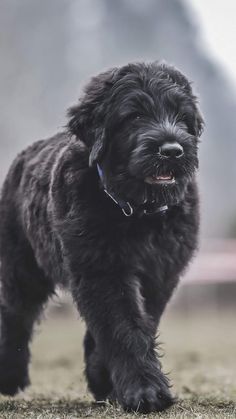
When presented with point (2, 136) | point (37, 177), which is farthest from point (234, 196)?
point (37, 177)

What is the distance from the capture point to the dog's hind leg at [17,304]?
24.6 ft

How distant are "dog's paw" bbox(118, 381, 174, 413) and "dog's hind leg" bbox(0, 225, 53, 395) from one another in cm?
181

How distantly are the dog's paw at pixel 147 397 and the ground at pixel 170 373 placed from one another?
0.21ft

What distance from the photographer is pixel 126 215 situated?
6.30 m

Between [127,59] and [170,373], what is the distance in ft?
83.5

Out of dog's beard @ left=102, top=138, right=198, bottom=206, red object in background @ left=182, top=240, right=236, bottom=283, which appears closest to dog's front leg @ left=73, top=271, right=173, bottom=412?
dog's beard @ left=102, top=138, right=198, bottom=206

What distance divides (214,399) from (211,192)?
4567 centimetres

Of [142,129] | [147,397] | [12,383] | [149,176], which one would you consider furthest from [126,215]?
[12,383]

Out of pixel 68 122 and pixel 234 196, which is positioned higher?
pixel 68 122

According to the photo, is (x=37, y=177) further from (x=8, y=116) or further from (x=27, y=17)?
(x=27, y=17)

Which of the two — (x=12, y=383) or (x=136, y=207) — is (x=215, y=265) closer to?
(x=12, y=383)

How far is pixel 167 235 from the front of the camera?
6461mm

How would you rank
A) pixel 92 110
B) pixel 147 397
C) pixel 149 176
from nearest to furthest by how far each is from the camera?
pixel 147 397, pixel 149 176, pixel 92 110

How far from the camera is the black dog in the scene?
598 cm
